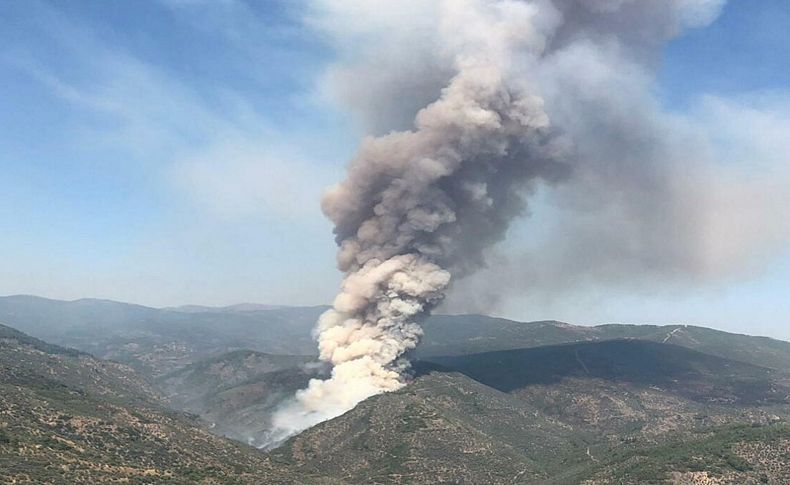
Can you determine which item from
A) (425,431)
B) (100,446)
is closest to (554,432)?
(425,431)

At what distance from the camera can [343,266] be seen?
138625mm

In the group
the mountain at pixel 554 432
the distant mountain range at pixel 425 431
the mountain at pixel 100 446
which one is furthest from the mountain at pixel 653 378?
the mountain at pixel 100 446

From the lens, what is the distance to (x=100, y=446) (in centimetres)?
7244

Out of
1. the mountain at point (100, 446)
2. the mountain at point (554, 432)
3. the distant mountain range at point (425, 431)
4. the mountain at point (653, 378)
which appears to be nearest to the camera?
the mountain at point (100, 446)

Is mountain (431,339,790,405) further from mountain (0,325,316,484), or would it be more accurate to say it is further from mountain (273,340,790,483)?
mountain (0,325,316,484)

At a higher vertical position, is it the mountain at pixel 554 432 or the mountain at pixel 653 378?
the mountain at pixel 653 378

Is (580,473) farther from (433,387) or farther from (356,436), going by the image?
→ (433,387)

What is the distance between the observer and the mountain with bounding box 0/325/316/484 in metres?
59.6

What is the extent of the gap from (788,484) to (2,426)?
8828cm

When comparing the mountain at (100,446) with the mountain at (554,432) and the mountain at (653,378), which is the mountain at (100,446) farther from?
the mountain at (653,378)

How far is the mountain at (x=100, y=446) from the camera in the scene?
2347 inches

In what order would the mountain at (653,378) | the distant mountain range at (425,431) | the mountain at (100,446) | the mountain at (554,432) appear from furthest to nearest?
the mountain at (653,378) < the mountain at (554,432) < the distant mountain range at (425,431) < the mountain at (100,446)

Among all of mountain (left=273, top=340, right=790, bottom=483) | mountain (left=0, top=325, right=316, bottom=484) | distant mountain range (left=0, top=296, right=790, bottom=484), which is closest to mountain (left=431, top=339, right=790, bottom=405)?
mountain (left=273, top=340, right=790, bottom=483)

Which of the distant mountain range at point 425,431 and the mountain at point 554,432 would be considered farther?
the mountain at point 554,432
